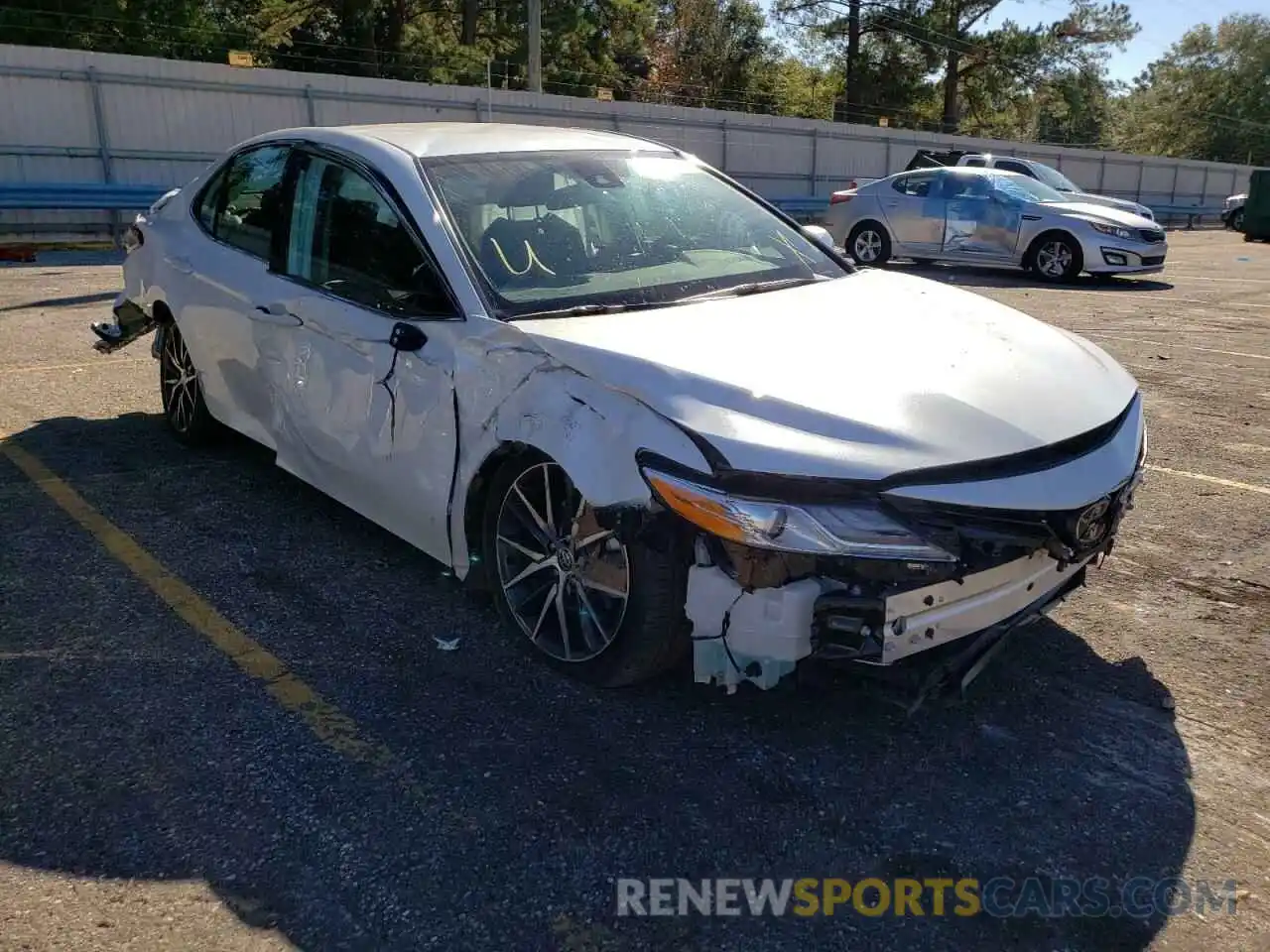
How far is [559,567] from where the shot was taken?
3.32 meters

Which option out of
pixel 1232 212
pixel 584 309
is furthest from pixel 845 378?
pixel 1232 212

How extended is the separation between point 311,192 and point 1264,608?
157 inches

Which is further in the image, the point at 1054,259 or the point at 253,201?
the point at 1054,259

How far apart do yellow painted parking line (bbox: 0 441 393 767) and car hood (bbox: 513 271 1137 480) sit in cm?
124

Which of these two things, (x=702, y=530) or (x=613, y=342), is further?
(x=613, y=342)

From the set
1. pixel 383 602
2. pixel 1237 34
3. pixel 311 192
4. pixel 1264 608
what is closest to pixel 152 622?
pixel 383 602

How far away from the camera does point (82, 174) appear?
16.7 m

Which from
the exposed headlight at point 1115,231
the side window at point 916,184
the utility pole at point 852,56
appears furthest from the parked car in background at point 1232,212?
the side window at point 916,184

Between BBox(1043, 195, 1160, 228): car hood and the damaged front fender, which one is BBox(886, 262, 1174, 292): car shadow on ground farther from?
the damaged front fender

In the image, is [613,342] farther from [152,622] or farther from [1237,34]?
[1237,34]

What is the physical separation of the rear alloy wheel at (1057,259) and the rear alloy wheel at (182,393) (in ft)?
38.9

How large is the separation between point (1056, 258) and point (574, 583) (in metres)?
12.7

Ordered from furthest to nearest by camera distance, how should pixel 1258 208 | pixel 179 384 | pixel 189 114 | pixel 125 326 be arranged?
1. pixel 1258 208
2. pixel 189 114
3. pixel 125 326
4. pixel 179 384

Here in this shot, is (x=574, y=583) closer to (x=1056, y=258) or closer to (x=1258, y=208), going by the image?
(x=1056, y=258)
